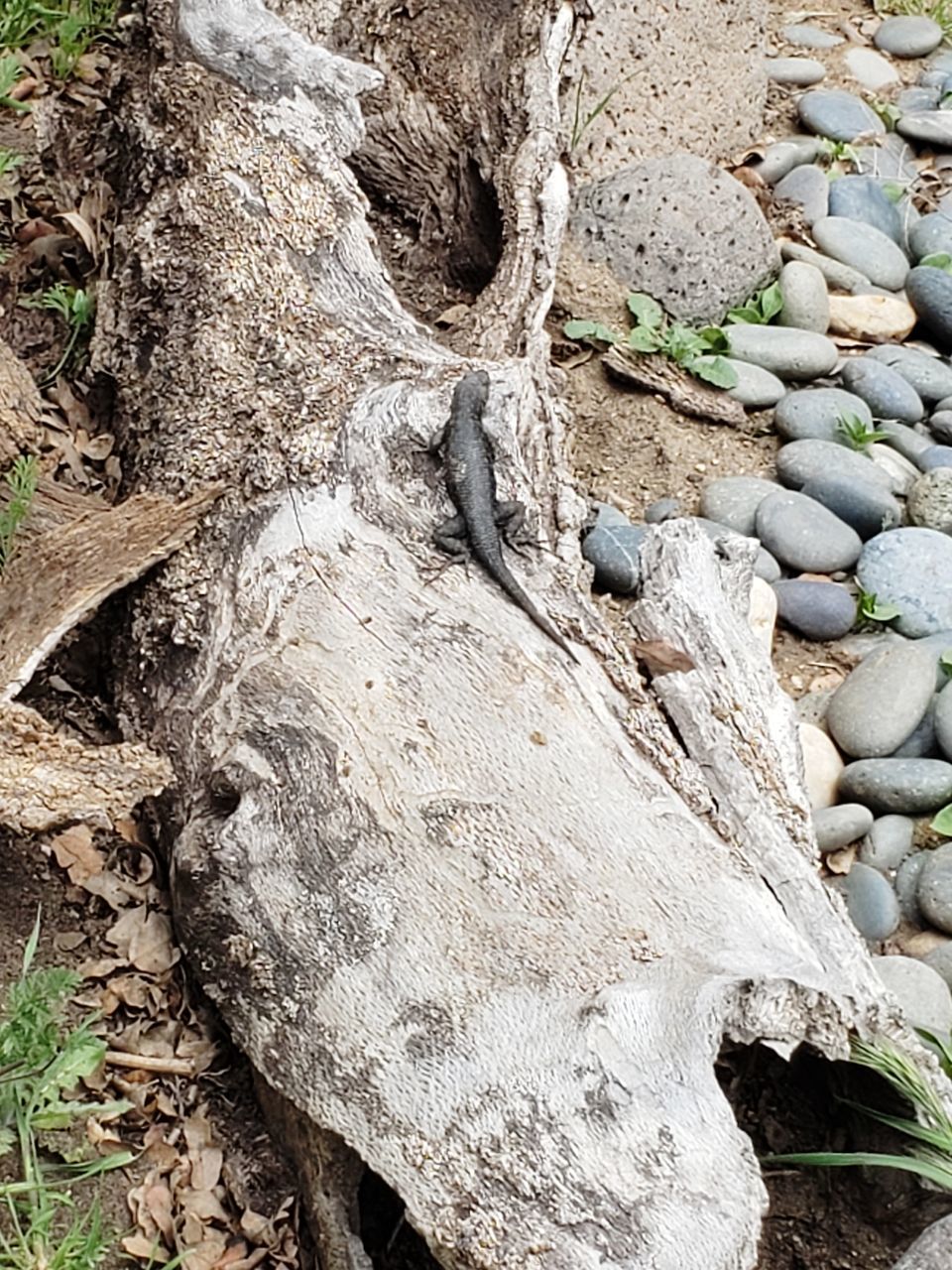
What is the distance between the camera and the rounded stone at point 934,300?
17.7 feet

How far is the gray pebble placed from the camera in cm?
358

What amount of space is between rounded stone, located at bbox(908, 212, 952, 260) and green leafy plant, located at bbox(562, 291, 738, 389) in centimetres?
117

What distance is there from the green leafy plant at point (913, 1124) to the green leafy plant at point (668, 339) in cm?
282

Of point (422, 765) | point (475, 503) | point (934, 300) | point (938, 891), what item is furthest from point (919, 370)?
point (422, 765)

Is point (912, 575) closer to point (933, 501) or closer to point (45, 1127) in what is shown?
point (933, 501)

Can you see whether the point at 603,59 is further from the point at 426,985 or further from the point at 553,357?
the point at 426,985

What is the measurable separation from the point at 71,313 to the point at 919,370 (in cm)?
282

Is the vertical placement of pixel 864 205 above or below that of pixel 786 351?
above

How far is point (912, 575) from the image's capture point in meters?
4.42

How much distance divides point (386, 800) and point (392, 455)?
84cm

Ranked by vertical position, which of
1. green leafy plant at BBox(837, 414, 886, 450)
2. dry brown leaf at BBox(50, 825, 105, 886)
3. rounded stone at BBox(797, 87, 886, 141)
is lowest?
dry brown leaf at BBox(50, 825, 105, 886)

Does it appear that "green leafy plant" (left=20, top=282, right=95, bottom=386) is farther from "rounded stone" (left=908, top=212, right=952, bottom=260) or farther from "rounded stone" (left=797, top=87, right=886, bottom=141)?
"rounded stone" (left=797, top=87, right=886, bottom=141)

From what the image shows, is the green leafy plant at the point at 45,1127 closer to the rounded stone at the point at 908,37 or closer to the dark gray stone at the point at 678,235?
the dark gray stone at the point at 678,235

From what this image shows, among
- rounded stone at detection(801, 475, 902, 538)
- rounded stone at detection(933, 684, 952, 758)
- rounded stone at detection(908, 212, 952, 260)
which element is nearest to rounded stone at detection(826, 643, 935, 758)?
rounded stone at detection(933, 684, 952, 758)
